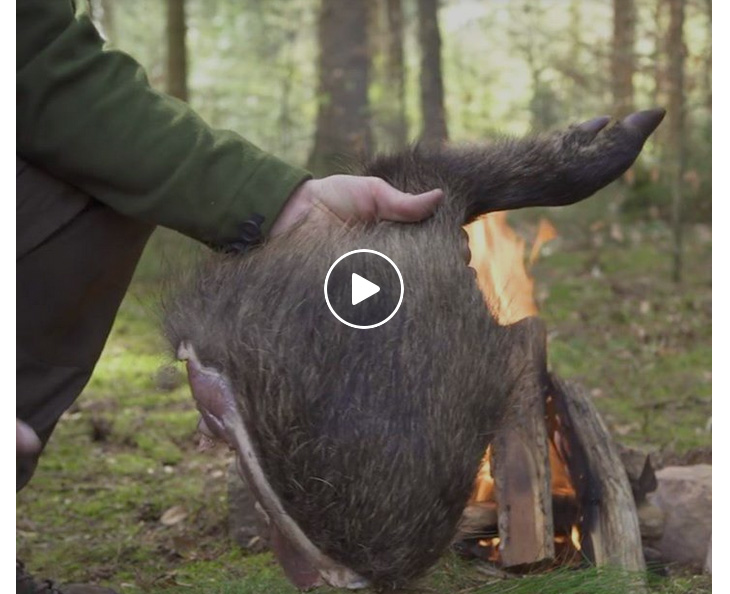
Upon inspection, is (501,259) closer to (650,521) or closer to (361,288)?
(361,288)

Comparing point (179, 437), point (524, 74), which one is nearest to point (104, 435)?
point (179, 437)

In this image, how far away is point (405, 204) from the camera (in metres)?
2.04

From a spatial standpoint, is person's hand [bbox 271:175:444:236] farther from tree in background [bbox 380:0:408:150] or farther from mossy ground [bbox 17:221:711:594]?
tree in background [bbox 380:0:408:150]

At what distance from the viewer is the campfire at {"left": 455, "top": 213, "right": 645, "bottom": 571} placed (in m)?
2.42

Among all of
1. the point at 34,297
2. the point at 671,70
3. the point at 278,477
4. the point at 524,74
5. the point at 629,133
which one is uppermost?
the point at 524,74

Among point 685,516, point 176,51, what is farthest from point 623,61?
point 685,516

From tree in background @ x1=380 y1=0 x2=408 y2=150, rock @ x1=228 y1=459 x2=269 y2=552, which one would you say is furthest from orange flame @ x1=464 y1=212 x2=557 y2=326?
tree in background @ x1=380 y1=0 x2=408 y2=150

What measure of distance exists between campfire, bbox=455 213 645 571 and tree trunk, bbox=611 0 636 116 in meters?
5.63

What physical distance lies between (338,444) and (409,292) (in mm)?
301

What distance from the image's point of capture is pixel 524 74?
1203cm

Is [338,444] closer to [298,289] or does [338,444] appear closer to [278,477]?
[278,477]

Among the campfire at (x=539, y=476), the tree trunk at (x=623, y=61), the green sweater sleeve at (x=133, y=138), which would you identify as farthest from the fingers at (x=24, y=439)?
the tree trunk at (x=623, y=61)

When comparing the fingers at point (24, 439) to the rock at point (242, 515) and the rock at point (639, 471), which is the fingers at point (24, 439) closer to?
the rock at point (242, 515)

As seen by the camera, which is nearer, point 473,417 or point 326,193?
point 473,417
